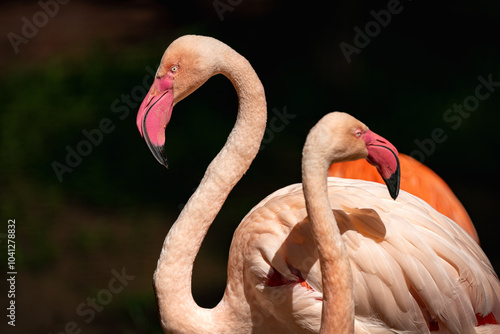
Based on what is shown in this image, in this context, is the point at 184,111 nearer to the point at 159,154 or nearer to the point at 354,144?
the point at 159,154

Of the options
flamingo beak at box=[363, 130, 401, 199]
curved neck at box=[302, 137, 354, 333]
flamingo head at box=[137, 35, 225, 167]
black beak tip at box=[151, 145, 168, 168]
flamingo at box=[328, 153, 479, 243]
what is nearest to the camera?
curved neck at box=[302, 137, 354, 333]

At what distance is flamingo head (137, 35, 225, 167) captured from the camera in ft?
8.03

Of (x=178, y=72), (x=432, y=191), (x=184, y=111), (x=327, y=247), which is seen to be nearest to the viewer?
(x=327, y=247)

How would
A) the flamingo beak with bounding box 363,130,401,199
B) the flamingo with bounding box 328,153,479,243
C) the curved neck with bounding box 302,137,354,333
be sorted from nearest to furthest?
the curved neck with bounding box 302,137,354,333 < the flamingo beak with bounding box 363,130,401,199 < the flamingo with bounding box 328,153,479,243

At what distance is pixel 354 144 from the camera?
6.88ft

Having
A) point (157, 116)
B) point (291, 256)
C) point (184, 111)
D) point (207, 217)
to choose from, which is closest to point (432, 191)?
point (291, 256)

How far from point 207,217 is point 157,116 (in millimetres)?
451

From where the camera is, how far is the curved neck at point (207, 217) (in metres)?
2.51

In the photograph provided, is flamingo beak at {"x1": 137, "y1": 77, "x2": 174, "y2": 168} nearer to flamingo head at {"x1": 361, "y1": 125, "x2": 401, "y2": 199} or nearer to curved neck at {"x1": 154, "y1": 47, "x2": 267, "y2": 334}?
curved neck at {"x1": 154, "y1": 47, "x2": 267, "y2": 334}

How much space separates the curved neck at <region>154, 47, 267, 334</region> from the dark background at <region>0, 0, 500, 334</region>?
5.52ft

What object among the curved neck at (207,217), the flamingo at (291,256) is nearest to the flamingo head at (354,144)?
the flamingo at (291,256)

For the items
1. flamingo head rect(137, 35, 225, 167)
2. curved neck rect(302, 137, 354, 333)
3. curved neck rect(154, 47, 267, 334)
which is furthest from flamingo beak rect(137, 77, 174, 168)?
curved neck rect(302, 137, 354, 333)

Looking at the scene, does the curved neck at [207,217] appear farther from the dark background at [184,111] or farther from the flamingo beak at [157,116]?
the dark background at [184,111]

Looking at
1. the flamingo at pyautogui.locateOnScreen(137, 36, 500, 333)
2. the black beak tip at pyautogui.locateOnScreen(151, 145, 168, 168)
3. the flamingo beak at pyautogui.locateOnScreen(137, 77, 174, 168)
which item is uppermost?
the flamingo beak at pyautogui.locateOnScreen(137, 77, 174, 168)
